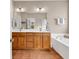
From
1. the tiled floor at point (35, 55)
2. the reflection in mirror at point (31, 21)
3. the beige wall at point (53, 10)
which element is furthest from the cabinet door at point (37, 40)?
the beige wall at point (53, 10)

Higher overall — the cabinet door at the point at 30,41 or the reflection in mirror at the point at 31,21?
the reflection in mirror at the point at 31,21

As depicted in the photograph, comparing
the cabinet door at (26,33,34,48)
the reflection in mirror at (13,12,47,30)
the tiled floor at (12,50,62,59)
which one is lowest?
the tiled floor at (12,50,62,59)

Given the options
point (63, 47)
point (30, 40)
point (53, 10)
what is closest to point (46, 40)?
point (30, 40)

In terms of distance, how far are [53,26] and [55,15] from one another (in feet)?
2.06

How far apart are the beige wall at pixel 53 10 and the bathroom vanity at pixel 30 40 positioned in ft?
4.26

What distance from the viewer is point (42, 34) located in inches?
280

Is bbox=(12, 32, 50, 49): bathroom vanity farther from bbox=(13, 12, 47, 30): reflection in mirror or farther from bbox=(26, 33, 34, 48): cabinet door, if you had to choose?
bbox=(13, 12, 47, 30): reflection in mirror

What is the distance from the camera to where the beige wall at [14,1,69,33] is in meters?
8.16

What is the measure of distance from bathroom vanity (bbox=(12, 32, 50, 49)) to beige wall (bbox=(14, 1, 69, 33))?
1298 millimetres

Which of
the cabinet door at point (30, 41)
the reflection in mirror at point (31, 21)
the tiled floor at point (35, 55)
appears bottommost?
the tiled floor at point (35, 55)

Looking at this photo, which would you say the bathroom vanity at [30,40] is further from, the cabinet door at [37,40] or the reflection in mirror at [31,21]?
the reflection in mirror at [31,21]

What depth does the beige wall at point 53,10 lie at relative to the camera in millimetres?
8164

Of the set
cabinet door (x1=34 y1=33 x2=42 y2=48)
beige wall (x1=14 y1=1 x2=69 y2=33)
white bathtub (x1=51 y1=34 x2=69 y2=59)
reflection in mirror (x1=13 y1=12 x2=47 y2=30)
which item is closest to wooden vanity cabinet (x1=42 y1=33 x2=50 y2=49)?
cabinet door (x1=34 y1=33 x2=42 y2=48)
